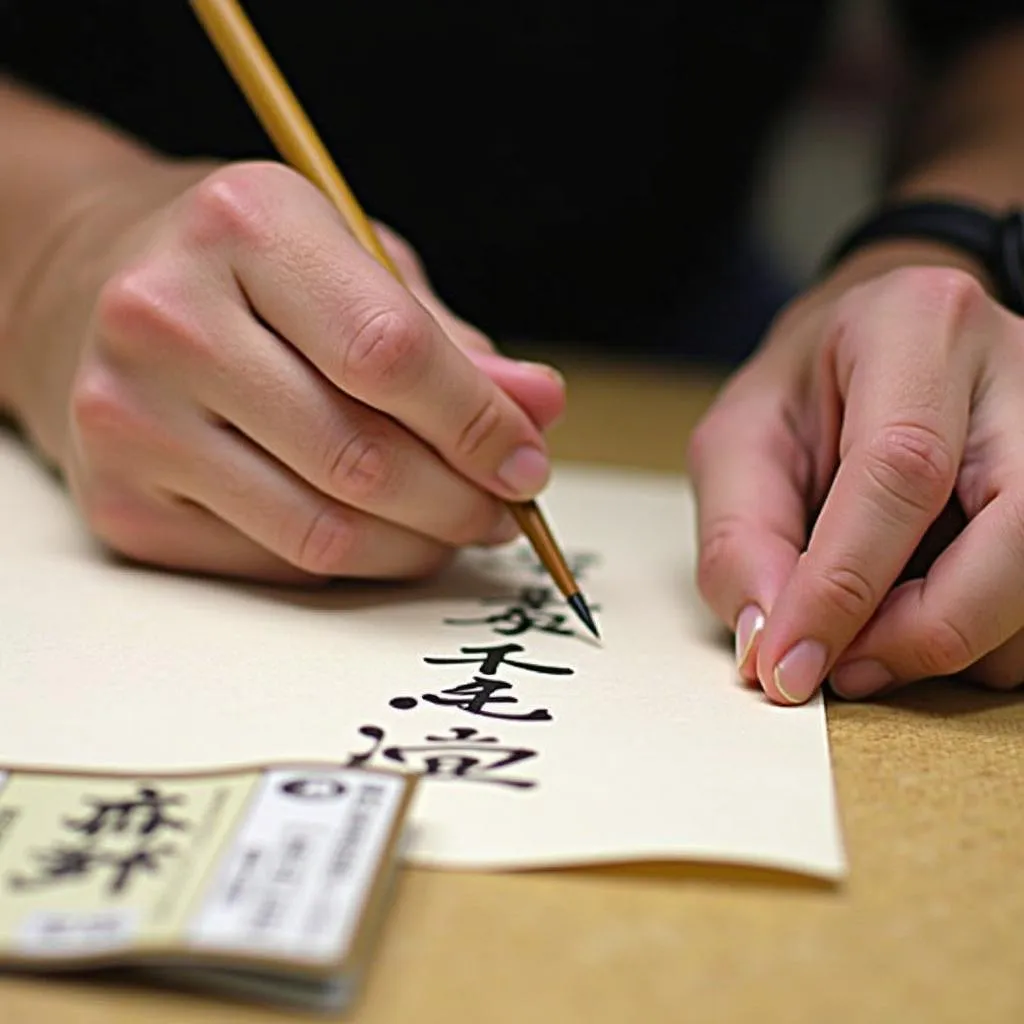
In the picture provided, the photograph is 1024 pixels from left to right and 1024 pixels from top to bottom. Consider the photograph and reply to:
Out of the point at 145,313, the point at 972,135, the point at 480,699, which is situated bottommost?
the point at 972,135

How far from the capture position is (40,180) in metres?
0.70

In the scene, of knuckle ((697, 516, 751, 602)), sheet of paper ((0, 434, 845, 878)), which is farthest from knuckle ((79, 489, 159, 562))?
knuckle ((697, 516, 751, 602))

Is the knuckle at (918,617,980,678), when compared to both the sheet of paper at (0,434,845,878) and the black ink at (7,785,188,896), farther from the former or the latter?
the black ink at (7,785,188,896)

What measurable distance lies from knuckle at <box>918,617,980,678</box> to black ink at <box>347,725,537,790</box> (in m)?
0.15

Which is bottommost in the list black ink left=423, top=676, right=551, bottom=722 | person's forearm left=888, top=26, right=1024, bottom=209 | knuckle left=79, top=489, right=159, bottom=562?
person's forearm left=888, top=26, right=1024, bottom=209

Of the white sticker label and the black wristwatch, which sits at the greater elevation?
the white sticker label

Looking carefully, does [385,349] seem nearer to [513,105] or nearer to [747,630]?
[747,630]

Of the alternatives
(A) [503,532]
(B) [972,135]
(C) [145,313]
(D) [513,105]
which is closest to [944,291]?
(A) [503,532]

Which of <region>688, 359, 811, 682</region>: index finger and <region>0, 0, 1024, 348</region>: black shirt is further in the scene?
<region>0, 0, 1024, 348</region>: black shirt

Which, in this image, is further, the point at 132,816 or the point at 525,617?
the point at 525,617

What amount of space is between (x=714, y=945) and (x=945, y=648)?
187 millimetres

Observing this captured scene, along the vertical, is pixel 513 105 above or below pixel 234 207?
below

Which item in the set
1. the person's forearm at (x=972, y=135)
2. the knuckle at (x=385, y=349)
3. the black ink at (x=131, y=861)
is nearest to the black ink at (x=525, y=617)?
the knuckle at (x=385, y=349)

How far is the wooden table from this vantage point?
308 mm
